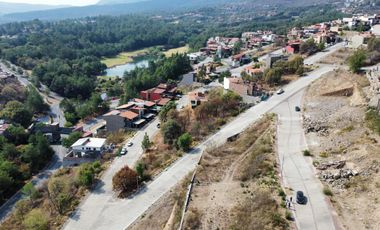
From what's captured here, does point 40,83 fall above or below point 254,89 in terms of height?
below

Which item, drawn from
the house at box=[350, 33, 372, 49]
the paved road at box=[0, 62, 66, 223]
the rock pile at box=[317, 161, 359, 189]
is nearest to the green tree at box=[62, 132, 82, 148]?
the paved road at box=[0, 62, 66, 223]

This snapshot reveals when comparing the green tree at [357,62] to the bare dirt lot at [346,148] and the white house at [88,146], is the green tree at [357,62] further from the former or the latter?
the white house at [88,146]

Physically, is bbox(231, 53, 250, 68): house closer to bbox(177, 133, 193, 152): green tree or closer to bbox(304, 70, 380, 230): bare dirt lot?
bbox(304, 70, 380, 230): bare dirt lot

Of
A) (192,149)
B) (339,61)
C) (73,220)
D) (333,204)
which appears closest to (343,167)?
(333,204)

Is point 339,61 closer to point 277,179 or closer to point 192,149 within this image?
point 192,149

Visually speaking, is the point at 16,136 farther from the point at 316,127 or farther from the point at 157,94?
the point at 316,127

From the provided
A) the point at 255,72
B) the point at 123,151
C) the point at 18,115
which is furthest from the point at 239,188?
the point at 18,115
